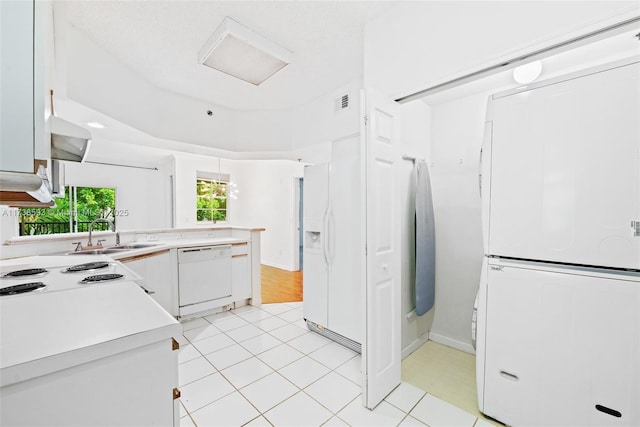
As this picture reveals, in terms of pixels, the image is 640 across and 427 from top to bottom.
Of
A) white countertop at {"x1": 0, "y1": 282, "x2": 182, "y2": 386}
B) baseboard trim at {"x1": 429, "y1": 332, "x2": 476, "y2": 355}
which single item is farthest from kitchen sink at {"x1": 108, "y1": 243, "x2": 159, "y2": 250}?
baseboard trim at {"x1": 429, "y1": 332, "x2": 476, "y2": 355}

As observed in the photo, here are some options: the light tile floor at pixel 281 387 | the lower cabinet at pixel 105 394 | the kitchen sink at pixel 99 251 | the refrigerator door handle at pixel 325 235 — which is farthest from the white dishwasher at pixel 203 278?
the lower cabinet at pixel 105 394

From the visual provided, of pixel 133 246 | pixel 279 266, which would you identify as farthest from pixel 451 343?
pixel 279 266

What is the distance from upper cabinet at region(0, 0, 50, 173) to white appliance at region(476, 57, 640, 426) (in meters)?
1.93

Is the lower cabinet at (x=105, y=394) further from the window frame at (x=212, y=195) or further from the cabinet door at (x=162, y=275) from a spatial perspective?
the window frame at (x=212, y=195)

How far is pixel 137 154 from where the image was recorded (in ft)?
15.2

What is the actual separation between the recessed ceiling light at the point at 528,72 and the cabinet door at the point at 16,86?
262 cm

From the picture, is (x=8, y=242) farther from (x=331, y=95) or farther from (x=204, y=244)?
(x=331, y=95)

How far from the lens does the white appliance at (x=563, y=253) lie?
121 cm

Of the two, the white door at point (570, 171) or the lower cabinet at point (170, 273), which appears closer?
the white door at point (570, 171)

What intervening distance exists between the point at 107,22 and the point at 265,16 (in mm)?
1143

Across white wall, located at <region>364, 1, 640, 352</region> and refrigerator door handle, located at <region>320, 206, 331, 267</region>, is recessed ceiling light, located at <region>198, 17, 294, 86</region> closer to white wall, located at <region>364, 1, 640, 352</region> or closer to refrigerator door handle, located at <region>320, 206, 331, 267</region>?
white wall, located at <region>364, 1, 640, 352</region>

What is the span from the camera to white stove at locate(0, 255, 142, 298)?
126 centimetres

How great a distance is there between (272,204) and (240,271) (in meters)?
2.87

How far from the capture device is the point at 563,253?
1.36 meters
